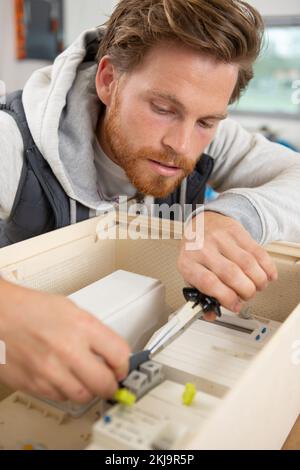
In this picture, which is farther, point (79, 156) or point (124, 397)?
point (79, 156)

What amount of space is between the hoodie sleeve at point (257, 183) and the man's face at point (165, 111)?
0.14m

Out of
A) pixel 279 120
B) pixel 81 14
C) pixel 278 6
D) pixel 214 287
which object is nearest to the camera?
pixel 214 287

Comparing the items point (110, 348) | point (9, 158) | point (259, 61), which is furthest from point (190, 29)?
point (259, 61)

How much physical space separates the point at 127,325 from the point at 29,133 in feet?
1.71

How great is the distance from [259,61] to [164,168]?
83.4 inches

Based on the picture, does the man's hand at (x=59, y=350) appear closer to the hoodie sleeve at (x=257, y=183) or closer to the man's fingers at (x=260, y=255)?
the man's fingers at (x=260, y=255)

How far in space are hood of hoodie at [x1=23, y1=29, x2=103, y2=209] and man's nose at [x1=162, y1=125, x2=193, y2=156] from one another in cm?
20

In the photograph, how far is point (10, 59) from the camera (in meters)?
3.43

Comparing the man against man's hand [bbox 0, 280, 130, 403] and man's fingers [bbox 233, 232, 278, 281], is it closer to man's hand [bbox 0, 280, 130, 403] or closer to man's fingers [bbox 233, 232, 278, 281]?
man's fingers [bbox 233, 232, 278, 281]

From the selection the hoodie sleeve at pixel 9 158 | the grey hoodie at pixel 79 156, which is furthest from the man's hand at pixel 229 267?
the hoodie sleeve at pixel 9 158

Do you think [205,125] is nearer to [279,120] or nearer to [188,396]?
[188,396]

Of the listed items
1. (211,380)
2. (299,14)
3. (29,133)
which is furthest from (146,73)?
(299,14)

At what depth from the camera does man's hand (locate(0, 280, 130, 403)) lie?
16.3 inches

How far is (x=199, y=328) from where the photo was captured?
64 cm
